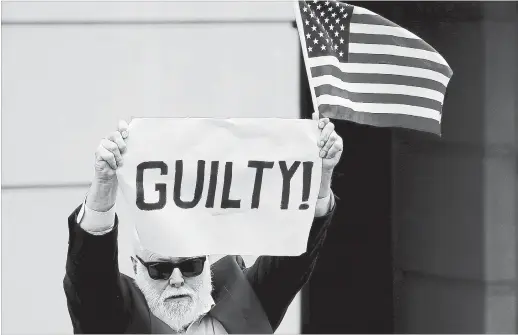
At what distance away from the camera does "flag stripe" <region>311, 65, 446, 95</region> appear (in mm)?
5406

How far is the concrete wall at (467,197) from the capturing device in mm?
7699

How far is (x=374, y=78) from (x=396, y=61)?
139 mm

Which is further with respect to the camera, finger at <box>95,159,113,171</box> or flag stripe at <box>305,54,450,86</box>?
flag stripe at <box>305,54,450,86</box>

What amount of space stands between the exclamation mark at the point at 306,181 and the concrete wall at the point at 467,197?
8.79 feet

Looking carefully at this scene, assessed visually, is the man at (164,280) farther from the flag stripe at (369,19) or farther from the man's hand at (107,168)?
the flag stripe at (369,19)

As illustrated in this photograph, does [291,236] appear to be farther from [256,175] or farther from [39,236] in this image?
[39,236]

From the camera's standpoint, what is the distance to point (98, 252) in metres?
4.86

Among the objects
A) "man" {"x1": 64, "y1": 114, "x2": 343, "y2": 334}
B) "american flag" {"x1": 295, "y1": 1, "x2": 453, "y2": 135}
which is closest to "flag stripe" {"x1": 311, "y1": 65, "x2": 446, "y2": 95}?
"american flag" {"x1": 295, "y1": 1, "x2": 453, "y2": 135}

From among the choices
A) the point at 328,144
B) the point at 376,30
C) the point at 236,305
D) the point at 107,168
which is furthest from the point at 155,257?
the point at 376,30

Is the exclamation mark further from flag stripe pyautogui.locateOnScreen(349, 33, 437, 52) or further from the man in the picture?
flag stripe pyautogui.locateOnScreen(349, 33, 437, 52)

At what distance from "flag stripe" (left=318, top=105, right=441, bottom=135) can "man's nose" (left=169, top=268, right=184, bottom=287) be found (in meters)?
0.93

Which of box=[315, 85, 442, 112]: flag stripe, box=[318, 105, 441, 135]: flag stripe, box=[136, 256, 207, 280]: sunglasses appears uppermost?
box=[315, 85, 442, 112]: flag stripe

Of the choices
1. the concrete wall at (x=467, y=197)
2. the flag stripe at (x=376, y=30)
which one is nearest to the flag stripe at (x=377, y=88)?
the flag stripe at (x=376, y=30)

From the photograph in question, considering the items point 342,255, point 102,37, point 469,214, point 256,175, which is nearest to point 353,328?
point 342,255
